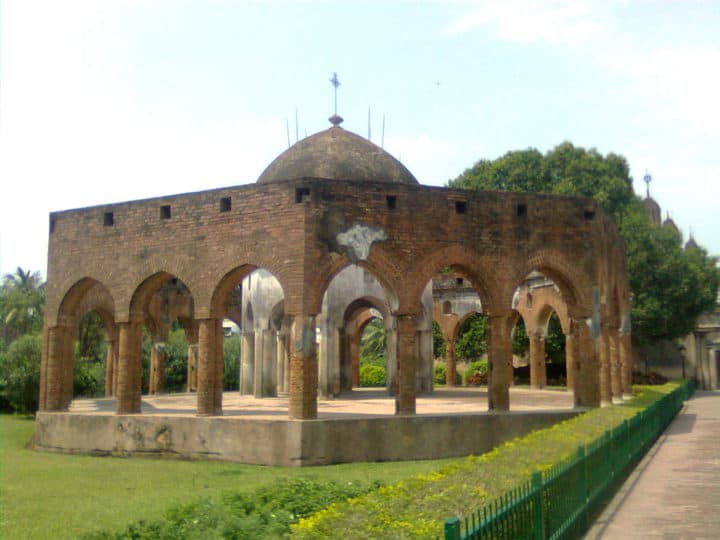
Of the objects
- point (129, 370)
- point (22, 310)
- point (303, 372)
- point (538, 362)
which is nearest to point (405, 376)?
point (303, 372)

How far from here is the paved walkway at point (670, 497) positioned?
24.5ft

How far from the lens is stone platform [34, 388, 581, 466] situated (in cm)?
1277

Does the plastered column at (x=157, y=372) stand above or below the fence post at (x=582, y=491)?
above

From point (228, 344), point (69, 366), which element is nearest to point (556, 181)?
point (228, 344)

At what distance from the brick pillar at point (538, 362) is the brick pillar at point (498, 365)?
1181 centimetres

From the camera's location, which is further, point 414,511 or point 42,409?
point 42,409

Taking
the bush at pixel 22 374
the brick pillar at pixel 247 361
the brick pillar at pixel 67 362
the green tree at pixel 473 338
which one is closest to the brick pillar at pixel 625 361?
the brick pillar at pixel 247 361

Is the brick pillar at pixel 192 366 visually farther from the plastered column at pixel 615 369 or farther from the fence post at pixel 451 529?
the fence post at pixel 451 529

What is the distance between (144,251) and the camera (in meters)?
15.1

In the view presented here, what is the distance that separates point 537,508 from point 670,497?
4.39 meters

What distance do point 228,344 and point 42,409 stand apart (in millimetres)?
20226

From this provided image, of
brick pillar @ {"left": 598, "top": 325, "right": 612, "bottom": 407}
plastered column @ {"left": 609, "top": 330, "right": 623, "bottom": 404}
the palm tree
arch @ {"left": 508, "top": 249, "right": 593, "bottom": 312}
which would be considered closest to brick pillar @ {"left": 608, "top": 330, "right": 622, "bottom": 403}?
plastered column @ {"left": 609, "top": 330, "right": 623, "bottom": 404}

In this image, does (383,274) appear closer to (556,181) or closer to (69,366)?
(69,366)

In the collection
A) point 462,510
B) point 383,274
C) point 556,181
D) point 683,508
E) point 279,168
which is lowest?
point 683,508
